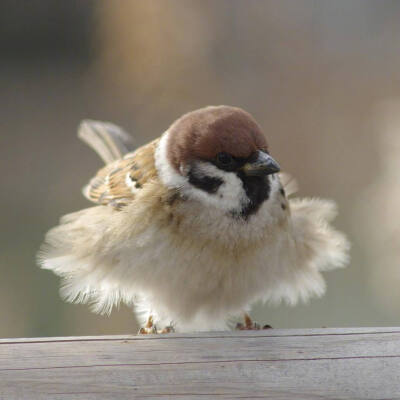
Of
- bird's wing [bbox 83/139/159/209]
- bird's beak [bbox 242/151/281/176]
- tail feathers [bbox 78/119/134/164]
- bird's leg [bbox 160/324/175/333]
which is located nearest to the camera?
bird's beak [bbox 242/151/281/176]

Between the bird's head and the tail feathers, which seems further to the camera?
the tail feathers

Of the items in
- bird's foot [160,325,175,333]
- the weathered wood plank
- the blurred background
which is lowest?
the weathered wood plank

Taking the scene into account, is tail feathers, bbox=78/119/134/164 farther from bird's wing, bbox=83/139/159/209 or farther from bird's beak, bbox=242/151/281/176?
bird's beak, bbox=242/151/281/176

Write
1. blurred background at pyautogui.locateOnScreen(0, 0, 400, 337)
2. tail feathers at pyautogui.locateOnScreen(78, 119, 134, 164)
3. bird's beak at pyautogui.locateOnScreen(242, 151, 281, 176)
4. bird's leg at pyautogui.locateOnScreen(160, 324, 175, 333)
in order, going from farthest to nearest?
1. blurred background at pyautogui.locateOnScreen(0, 0, 400, 337)
2. tail feathers at pyautogui.locateOnScreen(78, 119, 134, 164)
3. bird's leg at pyautogui.locateOnScreen(160, 324, 175, 333)
4. bird's beak at pyautogui.locateOnScreen(242, 151, 281, 176)

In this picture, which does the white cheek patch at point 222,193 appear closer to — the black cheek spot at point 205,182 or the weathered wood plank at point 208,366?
the black cheek spot at point 205,182

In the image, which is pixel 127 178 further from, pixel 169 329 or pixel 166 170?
pixel 169 329

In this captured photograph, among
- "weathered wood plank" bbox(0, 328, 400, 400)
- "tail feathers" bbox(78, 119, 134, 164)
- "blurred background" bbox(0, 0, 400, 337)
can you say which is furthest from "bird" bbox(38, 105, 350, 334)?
"blurred background" bbox(0, 0, 400, 337)

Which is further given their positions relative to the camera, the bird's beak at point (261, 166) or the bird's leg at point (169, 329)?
the bird's leg at point (169, 329)

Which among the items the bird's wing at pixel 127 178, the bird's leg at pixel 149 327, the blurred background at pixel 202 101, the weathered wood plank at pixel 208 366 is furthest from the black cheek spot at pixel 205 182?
the blurred background at pixel 202 101

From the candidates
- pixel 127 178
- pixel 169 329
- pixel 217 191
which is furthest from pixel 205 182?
pixel 169 329
